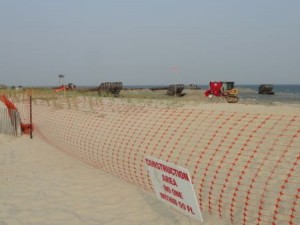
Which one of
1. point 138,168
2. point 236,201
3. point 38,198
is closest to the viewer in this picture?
point 236,201

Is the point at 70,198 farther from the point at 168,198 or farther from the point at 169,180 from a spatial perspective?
the point at 169,180

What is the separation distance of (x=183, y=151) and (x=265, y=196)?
294cm

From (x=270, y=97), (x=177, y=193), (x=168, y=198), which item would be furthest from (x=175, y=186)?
(x=270, y=97)

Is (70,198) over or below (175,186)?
below

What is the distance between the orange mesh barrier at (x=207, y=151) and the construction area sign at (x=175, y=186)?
1.28 metres

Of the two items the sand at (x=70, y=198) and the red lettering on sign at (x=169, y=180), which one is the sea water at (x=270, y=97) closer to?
the sand at (x=70, y=198)

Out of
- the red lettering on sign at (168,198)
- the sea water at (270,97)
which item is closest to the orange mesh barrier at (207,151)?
the red lettering on sign at (168,198)

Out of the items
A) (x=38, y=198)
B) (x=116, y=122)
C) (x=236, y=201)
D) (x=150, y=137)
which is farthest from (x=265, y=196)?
(x=116, y=122)

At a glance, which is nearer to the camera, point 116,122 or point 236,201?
point 236,201

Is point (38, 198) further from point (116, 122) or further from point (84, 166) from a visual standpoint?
point (116, 122)

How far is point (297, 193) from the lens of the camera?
17.7 ft

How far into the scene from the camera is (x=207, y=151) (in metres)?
7.98

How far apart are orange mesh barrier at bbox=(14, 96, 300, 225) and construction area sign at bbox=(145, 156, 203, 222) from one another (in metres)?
1.28

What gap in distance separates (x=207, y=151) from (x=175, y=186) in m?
4.30
